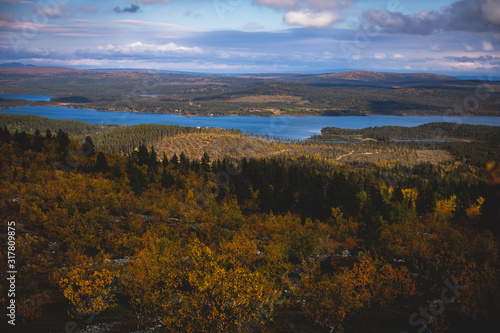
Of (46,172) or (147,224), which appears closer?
(147,224)

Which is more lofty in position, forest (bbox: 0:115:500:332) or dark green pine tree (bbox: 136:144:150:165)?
dark green pine tree (bbox: 136:144:150:165)

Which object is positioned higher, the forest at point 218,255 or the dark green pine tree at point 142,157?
the dark green pine tree at point 142,157

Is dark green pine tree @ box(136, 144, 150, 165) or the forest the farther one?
dark green pine tree @ box(136, 144, 150, 165)

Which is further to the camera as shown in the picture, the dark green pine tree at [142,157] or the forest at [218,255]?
the dark green pine tree at [142,157]

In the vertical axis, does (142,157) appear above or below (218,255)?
above

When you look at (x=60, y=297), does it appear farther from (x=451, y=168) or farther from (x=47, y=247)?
(x=451, y=168)

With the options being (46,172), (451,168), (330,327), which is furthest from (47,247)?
(451,168)

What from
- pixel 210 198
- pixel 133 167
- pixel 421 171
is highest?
pixel 133 167

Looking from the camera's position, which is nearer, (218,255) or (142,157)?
(218,255)
